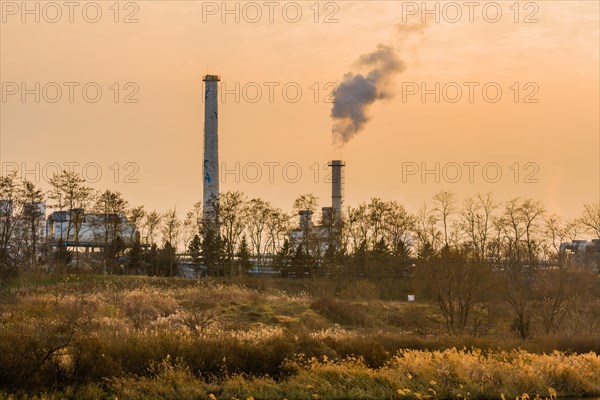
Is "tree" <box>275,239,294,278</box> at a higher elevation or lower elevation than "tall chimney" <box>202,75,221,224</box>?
lower

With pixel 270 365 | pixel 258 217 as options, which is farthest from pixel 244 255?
pixel 270 365

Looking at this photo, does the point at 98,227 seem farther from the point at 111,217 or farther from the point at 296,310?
the point at 296,310

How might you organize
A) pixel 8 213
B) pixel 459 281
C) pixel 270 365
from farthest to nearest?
pixel 8 213 → pixel 459 281 → pixel 270 365

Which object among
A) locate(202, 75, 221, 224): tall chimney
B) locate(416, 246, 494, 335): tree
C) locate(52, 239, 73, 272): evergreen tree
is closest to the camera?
locate(416, 246, 494, 335): tree

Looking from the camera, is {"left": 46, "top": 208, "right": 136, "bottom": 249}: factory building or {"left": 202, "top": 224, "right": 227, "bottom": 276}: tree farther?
{"left": 202, "top": 224, "right": 227, "bottom": 276}: tree

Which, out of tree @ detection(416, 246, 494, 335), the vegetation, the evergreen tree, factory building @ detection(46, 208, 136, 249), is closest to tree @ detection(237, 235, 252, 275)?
the vegetation

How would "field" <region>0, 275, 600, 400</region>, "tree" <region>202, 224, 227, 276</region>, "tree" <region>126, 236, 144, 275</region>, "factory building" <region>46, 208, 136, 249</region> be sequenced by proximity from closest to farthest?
"field" <region>0, 275, 600, 400</region> < "factory building" <region>46, 208, 136, 249</region> < "tree" <region>202, 224, 227, 276</region> < "tree" <region>126, 236, 144, 275</region>

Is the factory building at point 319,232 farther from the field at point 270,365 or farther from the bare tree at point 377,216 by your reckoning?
the field at point 270,365

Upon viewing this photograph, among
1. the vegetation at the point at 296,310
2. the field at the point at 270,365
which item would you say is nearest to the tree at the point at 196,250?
the vegetation at the point at 296,310

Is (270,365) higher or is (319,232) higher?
(319,232)

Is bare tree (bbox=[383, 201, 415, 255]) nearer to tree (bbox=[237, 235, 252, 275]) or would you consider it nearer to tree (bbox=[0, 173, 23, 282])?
tree (bbox=[237, 235, 252, 275])

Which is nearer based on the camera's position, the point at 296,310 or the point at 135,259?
the point at 296,310

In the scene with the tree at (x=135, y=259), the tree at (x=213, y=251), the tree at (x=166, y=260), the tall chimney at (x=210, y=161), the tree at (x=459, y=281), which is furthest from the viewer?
the tall chimney at (x=210, y=161)

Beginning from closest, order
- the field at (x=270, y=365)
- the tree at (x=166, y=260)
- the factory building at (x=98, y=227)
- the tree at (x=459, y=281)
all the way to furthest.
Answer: the field at (x=270, y=365) → the tree at (x=459, y=281) → the factory building at (x=98, y=227) → the tree at (x=166, y=260)
